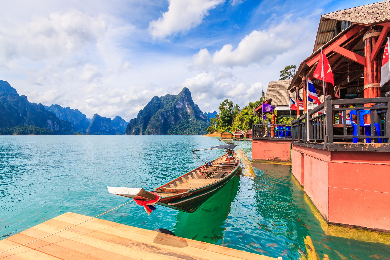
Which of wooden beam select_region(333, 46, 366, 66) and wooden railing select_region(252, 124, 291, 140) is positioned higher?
wooden beam select_region(333, 46, 366, 66)

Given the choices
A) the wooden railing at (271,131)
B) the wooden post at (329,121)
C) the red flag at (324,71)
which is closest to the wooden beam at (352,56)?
the red flag at (324,71)

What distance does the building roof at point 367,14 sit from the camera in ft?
23.8

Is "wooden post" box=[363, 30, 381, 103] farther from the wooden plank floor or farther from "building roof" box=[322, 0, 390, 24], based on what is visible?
the wooden plank floor

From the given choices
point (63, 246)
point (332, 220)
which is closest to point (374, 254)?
point (332, 220)

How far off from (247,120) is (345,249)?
6878cm

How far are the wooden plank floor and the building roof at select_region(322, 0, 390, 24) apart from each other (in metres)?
8.89

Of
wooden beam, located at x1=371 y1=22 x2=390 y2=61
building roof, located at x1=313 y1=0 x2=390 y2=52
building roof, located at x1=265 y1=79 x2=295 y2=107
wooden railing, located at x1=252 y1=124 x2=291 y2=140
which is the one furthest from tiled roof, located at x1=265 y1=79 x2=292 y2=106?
wooden beam, located at x1=371 y1=22 x2=390 y2=61

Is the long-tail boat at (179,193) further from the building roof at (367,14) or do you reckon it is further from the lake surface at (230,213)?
the building roof at (367,14)

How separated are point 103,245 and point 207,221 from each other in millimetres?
4662

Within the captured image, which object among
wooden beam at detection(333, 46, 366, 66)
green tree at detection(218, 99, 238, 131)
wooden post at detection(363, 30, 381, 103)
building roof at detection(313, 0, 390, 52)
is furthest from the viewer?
green tree at detection(218, 99, 238, 131)

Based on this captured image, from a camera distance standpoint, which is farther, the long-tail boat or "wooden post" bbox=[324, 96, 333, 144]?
"wooden post" bbox=[324, 96, 333, 144]

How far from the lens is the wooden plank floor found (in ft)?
14.3

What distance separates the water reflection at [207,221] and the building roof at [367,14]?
940 centimetres

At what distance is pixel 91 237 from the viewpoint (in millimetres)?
5168
